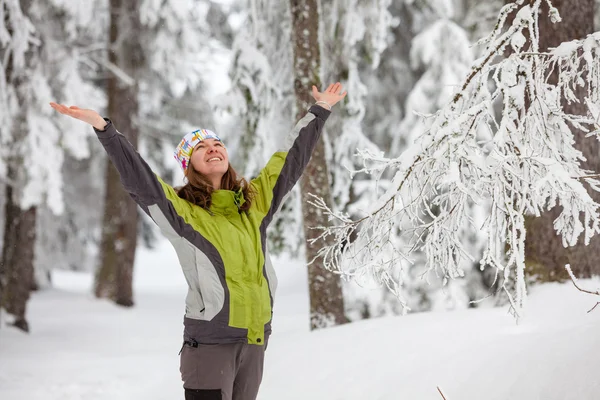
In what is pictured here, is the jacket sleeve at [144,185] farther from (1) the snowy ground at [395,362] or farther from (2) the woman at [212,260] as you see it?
(1) the snowy ground at [395,362]

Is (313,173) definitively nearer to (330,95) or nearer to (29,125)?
(330,95)

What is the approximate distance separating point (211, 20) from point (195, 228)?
11.4m

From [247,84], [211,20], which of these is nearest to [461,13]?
[211,20]

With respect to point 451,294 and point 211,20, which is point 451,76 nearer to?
point 451,294

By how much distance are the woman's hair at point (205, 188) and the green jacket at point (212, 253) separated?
0.12 ft

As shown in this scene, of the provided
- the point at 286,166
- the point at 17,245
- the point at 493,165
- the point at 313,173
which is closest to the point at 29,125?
the point at 17,245

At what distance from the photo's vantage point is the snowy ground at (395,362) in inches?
141

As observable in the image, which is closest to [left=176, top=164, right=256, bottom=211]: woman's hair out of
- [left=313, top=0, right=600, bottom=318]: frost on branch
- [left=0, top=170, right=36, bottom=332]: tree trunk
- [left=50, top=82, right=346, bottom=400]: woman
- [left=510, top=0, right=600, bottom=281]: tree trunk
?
[left=50, top=82, right=346, bottom=400]: woman

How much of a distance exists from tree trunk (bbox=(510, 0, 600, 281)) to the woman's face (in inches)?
115

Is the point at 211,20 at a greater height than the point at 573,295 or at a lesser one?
greater

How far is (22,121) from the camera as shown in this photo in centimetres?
900

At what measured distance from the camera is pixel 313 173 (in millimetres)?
6430

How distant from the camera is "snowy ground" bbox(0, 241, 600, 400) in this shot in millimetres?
3590

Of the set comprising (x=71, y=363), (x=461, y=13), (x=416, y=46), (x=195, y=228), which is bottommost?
(x=71, y=363)
